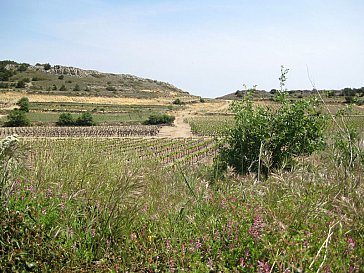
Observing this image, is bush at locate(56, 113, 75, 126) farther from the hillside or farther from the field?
the field

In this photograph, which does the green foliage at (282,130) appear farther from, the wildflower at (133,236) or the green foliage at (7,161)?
the green foliage at (7,161)

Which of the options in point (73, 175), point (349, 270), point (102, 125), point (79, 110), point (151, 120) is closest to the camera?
point (349, 270)

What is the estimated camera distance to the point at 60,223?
10.1ft

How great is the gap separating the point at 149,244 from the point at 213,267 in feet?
2.37

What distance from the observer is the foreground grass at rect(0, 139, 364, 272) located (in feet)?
8.05

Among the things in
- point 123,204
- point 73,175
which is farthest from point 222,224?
point 73,175

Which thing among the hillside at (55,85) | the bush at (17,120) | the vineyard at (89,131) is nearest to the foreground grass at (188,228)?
the vineyard at (89,131)

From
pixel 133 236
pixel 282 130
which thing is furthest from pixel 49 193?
pixel 282 130

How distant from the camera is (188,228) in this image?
123 inches

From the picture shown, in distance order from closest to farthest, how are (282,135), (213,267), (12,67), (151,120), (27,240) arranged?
(213,267)
(27,240)
(282,135)
(151,120)
(12,67)

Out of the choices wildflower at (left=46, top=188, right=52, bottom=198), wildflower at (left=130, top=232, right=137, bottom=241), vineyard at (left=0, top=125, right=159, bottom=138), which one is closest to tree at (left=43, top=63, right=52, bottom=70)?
vineyard at (left=0, top=125, right=159, bottom=138)

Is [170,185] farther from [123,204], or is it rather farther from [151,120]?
[151,120]

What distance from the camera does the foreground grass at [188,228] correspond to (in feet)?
8.05

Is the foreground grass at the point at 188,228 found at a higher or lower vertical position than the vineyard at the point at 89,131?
higher
